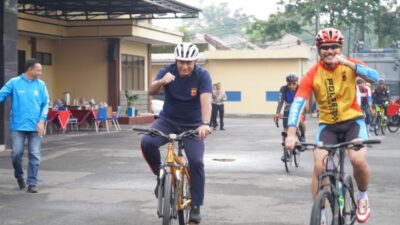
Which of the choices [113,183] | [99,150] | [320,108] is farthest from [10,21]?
[320,108]

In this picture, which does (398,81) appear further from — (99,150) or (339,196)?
(339,196)

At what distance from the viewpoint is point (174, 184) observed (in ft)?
21.6

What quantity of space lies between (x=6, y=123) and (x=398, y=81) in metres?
19.9

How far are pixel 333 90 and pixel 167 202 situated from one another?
1903mm

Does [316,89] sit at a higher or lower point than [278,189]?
higher

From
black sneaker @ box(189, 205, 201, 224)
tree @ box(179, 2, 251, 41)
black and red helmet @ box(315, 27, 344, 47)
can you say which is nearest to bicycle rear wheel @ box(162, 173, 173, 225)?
black sneaker @ box(189, 205, 201, 224)

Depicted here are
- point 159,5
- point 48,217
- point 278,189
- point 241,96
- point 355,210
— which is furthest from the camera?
point 241,96

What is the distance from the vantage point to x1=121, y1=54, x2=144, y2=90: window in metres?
29.7

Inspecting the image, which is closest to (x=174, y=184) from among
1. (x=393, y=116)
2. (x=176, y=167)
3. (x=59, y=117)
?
(x=176, y=167)

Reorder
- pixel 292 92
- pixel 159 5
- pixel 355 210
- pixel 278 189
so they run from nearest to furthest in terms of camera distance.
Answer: pixel 355 210 → pixel 278 189 → pixel 292 92 → pixel 159 5

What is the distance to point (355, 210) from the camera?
20.8ft

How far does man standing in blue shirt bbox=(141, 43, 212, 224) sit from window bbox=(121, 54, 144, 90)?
22.5 metres

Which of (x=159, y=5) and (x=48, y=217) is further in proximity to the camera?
(x=159, y=5)

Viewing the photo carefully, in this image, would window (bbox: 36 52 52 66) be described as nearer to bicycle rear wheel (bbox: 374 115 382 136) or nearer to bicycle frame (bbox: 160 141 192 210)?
bicycle rear wheel (bbox: 374 115 382 136)
